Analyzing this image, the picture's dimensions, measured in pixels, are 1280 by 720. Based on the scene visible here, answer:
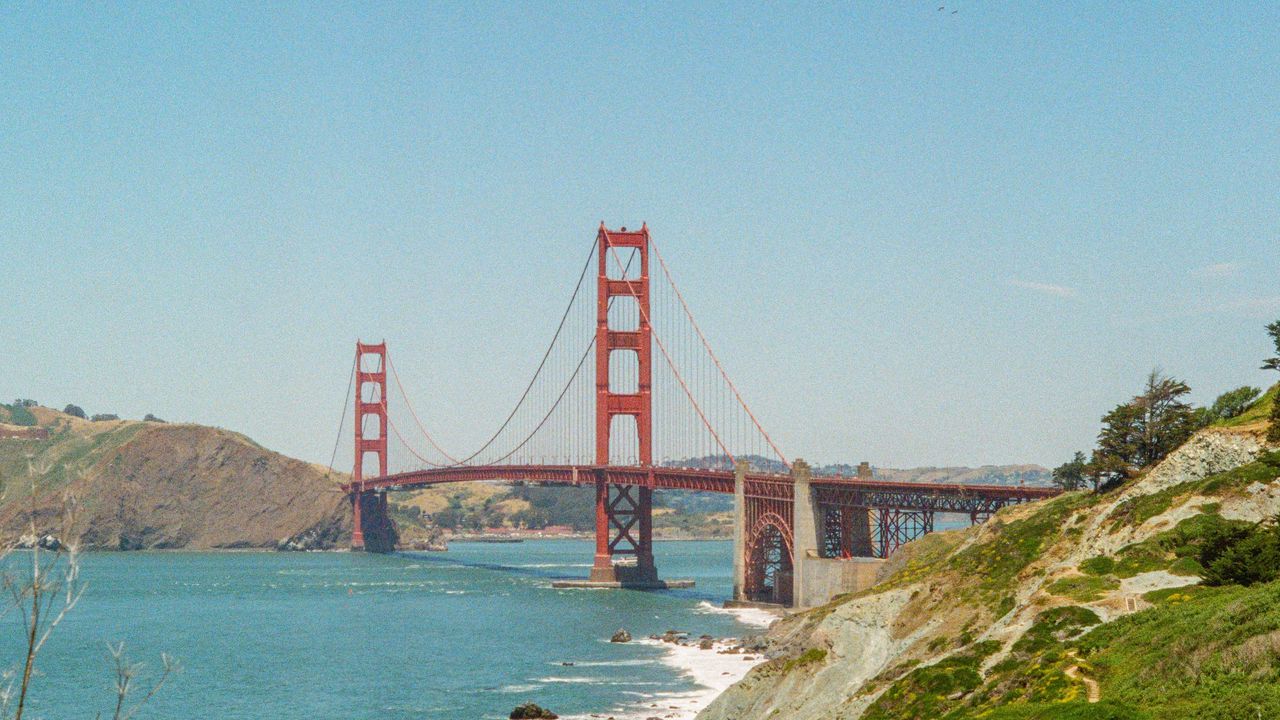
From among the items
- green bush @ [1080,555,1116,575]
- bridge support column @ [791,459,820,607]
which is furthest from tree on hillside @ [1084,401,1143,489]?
bridge support column @ [791,459,820,607]

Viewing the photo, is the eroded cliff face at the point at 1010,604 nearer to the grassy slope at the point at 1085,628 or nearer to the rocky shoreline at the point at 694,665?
the grassy slope at the point at 1085,628

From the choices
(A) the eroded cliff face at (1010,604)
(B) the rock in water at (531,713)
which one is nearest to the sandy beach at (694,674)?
(B) the rock in water at (531,713)

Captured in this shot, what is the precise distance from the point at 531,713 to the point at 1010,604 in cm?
2170

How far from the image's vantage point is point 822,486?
89062 mm

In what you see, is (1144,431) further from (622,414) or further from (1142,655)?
(622,414)

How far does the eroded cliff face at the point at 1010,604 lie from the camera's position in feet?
116

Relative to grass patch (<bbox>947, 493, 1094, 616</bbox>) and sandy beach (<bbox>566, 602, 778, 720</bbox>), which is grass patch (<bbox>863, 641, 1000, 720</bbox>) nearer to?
grass patch (<bbox>947, 493, 1094, 616</bbox>)

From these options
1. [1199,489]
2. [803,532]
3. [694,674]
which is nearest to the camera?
[1199,489]

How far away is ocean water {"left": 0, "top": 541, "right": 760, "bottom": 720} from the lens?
211 feet

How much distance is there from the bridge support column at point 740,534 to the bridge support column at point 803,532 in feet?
29.9

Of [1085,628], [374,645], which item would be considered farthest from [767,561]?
[1085,628]

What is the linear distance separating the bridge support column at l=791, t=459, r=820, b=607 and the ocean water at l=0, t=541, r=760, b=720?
4.19m

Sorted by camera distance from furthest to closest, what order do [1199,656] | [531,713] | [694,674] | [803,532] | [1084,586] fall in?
1. [803,532]
2. [694,674]
3. [531,713]
4. [1084,586]
5. [1199,656]

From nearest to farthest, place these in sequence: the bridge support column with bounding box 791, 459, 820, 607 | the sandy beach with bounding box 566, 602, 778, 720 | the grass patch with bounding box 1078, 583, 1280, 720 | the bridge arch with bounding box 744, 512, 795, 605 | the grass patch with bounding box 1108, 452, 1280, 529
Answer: the grass patch with bounding box 1078, 583, 1280, 720 < the grass patch with bounding box 1108, 452, 1280, 529 < the sandy beach with bounding box 566, 602, 778, 720 < the bridge support column with bounding box 791, 459, 820, 607 < the bridge arch with bounding box 744, 512, 795, 605
